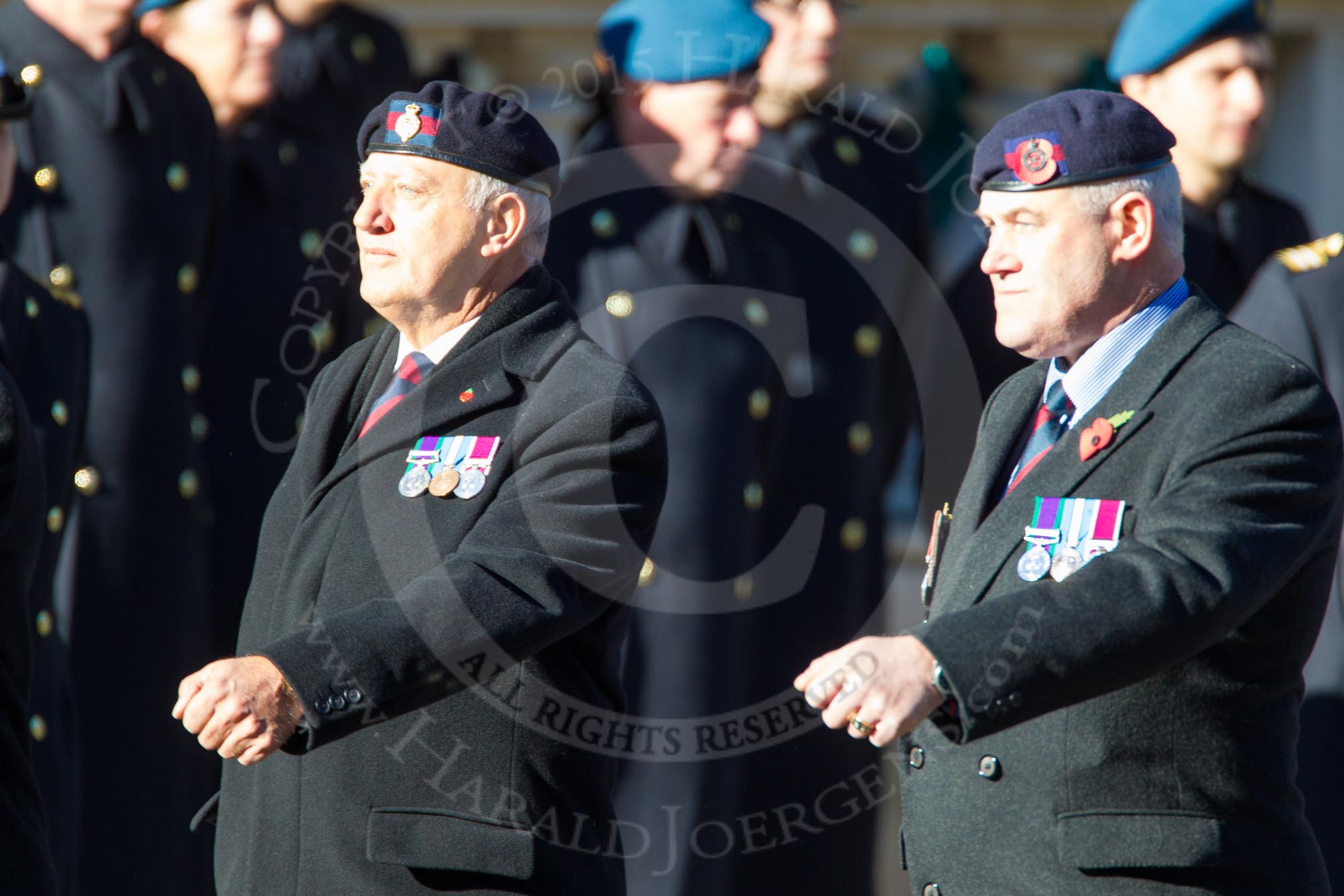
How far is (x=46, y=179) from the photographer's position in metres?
3.79

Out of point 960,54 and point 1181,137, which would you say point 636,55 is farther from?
point 960,54

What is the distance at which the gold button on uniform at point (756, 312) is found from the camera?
13.5ft

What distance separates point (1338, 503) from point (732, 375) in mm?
1767

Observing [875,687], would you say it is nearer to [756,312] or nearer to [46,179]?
[756,312]

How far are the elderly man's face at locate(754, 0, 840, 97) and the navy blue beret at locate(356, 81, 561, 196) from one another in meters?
1.32

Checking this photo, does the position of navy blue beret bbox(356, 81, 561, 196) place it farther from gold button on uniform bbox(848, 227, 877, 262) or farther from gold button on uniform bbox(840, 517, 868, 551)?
gold button on uniform bbox(840, 517, 868, 551)

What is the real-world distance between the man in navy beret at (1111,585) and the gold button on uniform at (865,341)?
1.47 m

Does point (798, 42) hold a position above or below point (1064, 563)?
above

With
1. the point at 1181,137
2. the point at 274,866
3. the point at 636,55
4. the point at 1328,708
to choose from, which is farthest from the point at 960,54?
the point at 274,866

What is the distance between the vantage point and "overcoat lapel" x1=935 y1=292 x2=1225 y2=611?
248 cm

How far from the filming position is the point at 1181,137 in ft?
14.4

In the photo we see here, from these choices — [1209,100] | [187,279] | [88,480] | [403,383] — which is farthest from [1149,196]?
[88,480]

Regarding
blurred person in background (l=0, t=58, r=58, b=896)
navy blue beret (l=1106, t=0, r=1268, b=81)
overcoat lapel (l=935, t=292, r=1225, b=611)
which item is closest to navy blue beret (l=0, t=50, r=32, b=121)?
blurred person in background (l=0, t=58, r=58, b=896)

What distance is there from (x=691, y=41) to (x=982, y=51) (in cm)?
262
